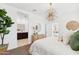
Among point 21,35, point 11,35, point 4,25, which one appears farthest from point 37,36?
point 4,25

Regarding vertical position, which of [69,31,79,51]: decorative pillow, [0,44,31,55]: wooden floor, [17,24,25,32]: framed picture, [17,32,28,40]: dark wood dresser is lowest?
[0,44,31,55]: wooden floor

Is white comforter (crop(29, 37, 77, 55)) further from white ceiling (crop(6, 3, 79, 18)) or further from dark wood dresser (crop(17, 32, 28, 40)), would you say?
white ceiling (crop(6, 3, 79, 18))

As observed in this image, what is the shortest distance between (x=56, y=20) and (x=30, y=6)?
1.38 feet

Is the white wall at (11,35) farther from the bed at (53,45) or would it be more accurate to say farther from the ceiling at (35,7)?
the bed at (53,45)

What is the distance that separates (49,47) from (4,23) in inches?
28.2

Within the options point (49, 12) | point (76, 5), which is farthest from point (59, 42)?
point (76, 5)

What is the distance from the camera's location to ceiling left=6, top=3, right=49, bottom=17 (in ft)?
6.64

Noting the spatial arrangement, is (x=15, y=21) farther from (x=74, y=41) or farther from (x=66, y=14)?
(x=74, y=41)

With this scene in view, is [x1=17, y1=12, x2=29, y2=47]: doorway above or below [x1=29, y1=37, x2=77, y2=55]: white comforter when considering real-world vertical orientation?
above

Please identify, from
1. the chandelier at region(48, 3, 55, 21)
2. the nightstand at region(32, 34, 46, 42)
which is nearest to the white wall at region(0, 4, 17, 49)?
the nightstand at region(32, 34, 46, 42)

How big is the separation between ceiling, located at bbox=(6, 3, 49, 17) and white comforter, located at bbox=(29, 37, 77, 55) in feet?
1.25

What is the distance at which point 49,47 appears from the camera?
201 centimetres

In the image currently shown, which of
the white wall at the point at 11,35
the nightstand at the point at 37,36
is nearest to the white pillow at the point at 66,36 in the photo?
the nightstand at the point at 37,36
